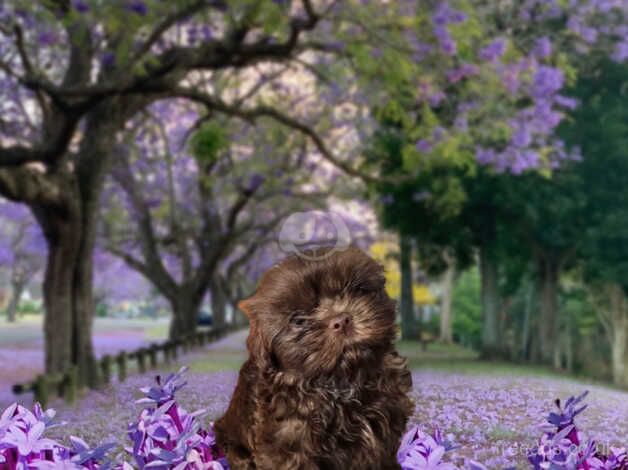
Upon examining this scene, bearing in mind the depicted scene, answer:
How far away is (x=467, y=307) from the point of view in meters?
34.5

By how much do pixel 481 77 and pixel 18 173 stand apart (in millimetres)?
4995

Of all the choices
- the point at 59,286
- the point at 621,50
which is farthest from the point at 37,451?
the point at 621,50

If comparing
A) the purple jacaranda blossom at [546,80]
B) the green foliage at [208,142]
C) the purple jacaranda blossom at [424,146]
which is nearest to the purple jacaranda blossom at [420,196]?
the purple jacaranda blossom at [424,146]

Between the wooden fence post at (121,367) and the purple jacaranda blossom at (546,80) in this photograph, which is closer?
the wooden fence post at (121,367)

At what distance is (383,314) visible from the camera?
145 centimetres

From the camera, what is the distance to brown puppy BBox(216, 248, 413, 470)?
1.42m

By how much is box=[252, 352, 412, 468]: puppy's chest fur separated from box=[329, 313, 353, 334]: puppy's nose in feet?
0.30

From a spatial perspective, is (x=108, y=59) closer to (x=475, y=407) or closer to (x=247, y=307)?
(x=475, y=407)

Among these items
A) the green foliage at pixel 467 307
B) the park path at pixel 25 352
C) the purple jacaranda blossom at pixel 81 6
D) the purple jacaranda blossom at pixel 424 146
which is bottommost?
the park path at pixel 25 352

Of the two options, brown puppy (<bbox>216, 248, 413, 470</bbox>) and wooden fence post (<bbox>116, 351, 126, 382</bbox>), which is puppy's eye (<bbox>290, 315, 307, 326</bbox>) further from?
wooden fence post (<bbox>116, 351, 126, 382</bbox>)

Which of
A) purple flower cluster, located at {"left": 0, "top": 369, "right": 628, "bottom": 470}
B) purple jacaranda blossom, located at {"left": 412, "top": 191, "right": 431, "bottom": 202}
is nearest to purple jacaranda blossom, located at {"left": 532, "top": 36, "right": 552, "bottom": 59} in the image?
purple jacaranda blossom, located at {"left": 412, "top": 191, "right": 431, "bottom": 202}

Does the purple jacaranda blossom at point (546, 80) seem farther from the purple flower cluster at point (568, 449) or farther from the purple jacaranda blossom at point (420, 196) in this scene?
the purple flower cluster at point (568, 449)

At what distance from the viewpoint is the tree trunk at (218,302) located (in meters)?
24.2

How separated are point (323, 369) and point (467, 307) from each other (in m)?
33.7
